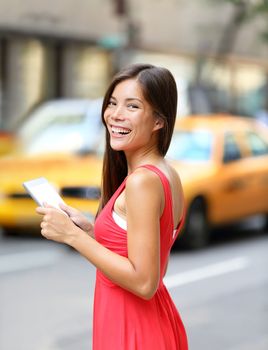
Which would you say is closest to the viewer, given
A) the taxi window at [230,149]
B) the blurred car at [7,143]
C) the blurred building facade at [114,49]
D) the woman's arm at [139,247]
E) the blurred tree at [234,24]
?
the woman's arm at [139,247]

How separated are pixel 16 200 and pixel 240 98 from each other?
2398cm

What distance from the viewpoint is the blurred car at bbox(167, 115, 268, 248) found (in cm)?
1144

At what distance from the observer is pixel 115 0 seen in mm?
29188

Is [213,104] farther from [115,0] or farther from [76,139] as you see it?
[76,139]

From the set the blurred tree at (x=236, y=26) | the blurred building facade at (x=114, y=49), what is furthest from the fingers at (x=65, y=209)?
the blurred tree at (x=236, y=26)

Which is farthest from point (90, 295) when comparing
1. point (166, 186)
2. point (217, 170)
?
point (166, 186)

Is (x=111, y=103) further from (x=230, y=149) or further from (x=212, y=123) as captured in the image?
(x=212, y=123)

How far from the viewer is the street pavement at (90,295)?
6855mm

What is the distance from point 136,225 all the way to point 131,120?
1.16ft

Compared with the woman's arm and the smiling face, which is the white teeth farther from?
the woman's arm

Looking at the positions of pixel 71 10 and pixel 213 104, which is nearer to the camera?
pixel 71 10

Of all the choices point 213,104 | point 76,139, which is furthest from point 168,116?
point 213,104

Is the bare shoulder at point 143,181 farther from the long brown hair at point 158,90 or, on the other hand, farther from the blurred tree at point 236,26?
the blurred tree at point 236,26

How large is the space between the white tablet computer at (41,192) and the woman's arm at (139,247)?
8.4 inches
